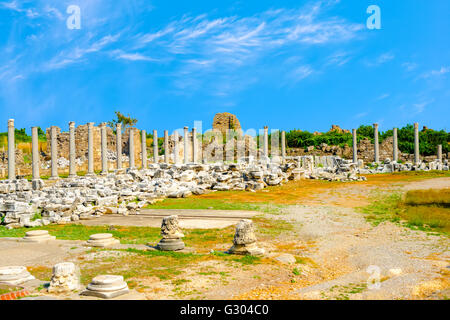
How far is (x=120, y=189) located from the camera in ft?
72.1

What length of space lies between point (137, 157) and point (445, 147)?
4082 centimetres

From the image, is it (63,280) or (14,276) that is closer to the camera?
(63,280)

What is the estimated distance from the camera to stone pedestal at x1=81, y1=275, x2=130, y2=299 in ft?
20.2

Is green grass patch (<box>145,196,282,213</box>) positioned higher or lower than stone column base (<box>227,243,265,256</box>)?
higher

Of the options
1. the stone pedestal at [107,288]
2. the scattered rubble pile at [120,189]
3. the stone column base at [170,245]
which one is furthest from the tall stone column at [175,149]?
the stone pedestal at [107,288]

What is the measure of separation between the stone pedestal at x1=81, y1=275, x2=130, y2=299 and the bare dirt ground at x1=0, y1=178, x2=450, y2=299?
224mm

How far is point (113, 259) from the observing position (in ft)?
28.8

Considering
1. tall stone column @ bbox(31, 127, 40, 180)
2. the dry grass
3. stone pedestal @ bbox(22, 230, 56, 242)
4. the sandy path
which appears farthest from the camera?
tall stone column @ bbox(31, 127, 40, 180)

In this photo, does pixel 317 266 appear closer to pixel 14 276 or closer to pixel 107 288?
pixel 107 288

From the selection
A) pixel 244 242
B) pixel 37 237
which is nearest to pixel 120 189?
pixel 37 237

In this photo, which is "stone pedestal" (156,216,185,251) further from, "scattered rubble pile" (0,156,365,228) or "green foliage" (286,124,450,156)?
"green foliage" (286,124,450,156)

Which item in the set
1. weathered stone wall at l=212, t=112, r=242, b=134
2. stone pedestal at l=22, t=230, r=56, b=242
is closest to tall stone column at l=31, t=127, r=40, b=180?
stone pedestal at l=22, t=230, r=56, b=242

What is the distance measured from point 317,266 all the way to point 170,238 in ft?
11.9
